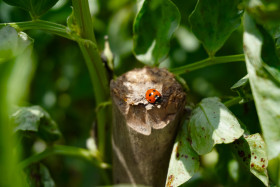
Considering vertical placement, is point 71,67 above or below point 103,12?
below

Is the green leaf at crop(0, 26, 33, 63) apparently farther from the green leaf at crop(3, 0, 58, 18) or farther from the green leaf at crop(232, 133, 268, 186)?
the green leaf at crop(232, 133, 268, 186)

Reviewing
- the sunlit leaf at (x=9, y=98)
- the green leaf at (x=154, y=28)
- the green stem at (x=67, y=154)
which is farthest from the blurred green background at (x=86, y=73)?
the sunlit leaf at (x=9, y=98)

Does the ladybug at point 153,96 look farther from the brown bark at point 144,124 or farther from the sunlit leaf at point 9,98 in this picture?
the sunlit leaf at point 9,98

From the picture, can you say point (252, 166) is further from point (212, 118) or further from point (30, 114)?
point (30, 114)

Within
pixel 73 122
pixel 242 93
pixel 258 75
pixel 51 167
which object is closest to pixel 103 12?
A: pixel 73 122

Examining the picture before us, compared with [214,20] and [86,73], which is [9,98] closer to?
[214,20]

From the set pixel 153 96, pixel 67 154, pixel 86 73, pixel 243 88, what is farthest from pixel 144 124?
pixel 86 73
